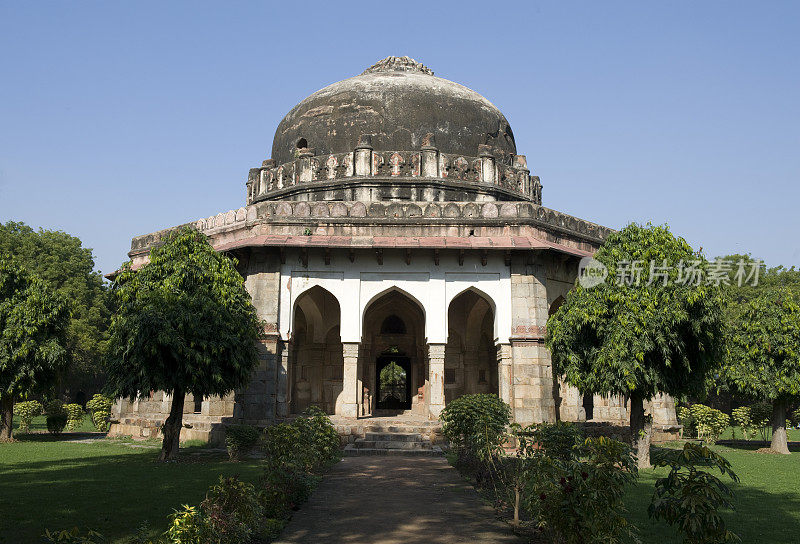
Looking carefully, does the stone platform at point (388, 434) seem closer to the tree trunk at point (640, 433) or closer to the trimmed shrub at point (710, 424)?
the tree trunk at point (640, 433)

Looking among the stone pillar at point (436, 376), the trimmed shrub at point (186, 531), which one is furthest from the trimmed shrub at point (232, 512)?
the stone pillar at point (436, 376)

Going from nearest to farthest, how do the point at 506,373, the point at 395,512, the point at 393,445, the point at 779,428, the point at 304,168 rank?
the point at 395,512 → the point at 393,445 → the point at 506,373 → the point at 779,428 → the point at 304,168

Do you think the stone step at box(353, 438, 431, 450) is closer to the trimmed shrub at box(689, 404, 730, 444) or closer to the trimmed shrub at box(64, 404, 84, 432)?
the trimmed shrub at box(689, 404, 730, 444)

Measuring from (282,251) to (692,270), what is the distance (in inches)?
351

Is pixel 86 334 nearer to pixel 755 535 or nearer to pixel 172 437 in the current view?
pixel 172 437

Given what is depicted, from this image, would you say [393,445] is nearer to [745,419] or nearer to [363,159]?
[363,159]

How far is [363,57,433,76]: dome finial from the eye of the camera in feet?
74.1

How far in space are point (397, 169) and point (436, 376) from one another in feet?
19.6

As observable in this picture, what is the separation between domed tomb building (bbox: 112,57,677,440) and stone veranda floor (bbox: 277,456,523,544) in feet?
15.8

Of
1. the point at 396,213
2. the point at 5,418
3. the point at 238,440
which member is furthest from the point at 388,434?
the point at 5,418

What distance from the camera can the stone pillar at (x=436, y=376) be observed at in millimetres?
15466

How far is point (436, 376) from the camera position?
1558 cm

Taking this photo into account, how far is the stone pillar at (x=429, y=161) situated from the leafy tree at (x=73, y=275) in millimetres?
20145

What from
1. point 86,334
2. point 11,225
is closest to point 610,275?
point 86,334
